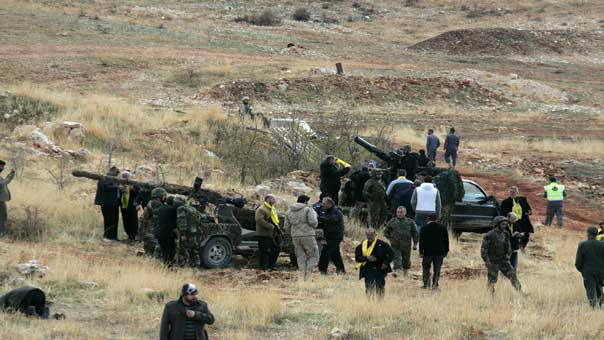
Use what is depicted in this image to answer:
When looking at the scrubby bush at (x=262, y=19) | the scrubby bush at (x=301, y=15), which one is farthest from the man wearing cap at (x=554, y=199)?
the scrubby bush at (x=301, y=15)

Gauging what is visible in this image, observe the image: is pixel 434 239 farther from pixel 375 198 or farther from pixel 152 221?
pixel 152 221

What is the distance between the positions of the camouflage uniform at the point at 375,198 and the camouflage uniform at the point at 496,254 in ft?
16.0

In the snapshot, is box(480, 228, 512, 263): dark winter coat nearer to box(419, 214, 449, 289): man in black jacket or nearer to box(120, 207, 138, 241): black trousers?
box(419, 214, 449, 289): man in black jacket

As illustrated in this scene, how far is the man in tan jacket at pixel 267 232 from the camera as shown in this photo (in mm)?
17953

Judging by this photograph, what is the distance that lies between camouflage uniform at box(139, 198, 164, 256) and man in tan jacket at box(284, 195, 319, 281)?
A: 2203 mm

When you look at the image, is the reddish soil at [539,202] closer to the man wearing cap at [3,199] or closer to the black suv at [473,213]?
the black suv at [473,213]

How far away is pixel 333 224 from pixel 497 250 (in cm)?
288

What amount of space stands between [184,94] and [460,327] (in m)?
30.7

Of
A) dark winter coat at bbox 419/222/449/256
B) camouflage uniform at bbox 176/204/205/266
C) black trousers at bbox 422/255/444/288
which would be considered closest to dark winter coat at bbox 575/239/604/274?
dark winter coat at bbox 419/222/449/256

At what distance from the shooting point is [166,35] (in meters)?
56.6

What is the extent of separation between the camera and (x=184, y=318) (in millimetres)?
10906

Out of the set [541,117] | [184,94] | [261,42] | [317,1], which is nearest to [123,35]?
[261,42]

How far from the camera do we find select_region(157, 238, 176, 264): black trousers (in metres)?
17.5

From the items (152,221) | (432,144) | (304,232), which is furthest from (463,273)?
(432,144)
